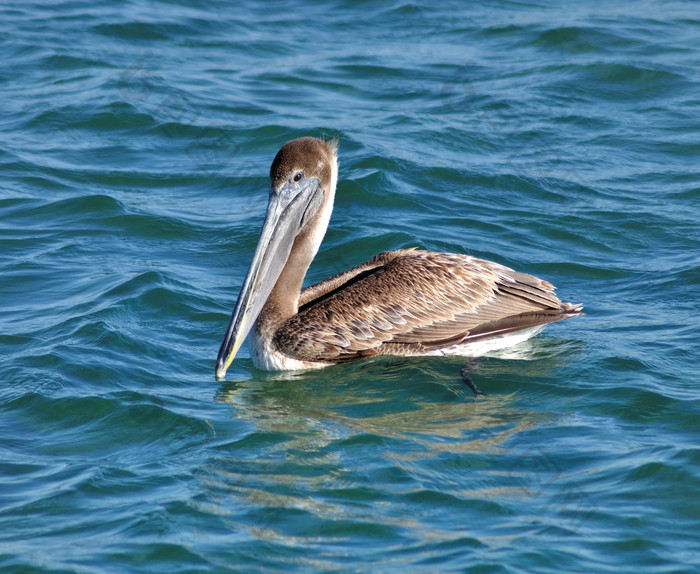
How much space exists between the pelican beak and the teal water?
41 cm

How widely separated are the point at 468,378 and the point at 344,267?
2.73 m

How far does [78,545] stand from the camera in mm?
5375

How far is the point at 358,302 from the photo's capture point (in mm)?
7660

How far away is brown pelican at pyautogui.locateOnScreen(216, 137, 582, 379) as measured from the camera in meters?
7.56

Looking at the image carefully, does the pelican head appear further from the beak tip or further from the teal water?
the teal water

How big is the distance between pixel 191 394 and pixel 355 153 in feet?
17.2

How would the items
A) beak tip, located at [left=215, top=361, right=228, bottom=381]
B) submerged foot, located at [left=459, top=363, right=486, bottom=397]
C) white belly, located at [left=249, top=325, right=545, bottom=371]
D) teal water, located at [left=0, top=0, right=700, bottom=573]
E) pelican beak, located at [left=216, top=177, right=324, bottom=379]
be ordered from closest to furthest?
teal water, located at [left=0, top=0, right=700, bottom=573], submerged foot, located at [left=459, top=363, right=486, bottom=397], beak tip, located at [left=215, top=361, right=228, bottom=381], pelican beak, located at [left=216, top=177, right=324, bottom=379], white belly, located at [left=249, top=325, right=545, bottom=371]

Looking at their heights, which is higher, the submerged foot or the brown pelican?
the brown pelican

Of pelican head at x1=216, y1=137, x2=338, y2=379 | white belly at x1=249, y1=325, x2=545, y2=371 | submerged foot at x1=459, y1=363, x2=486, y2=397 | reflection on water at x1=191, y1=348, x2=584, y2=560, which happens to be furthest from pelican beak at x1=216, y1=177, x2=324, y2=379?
submerged foot at x1=459, y1=363, x2=486, y2=397

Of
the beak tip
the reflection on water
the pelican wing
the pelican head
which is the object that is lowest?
the reflection on water

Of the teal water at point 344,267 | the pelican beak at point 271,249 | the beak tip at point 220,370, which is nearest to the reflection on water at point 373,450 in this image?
the teal water at point 344,267

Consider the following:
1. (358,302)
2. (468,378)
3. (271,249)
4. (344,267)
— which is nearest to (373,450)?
(468,378)

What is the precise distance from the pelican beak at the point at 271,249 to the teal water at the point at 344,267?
414 mm

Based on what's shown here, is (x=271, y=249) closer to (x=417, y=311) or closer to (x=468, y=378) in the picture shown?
(x=417, y=311)
